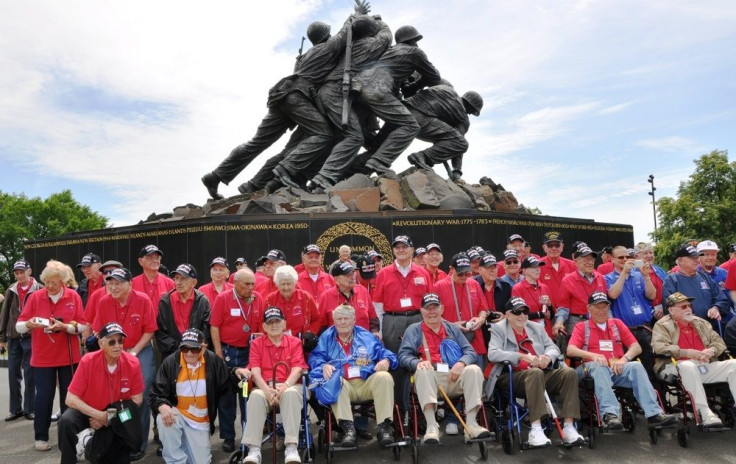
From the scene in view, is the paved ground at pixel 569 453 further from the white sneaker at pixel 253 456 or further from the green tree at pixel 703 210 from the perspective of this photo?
the green tree at pixel 703 210

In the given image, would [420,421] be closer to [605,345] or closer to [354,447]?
[354,447]

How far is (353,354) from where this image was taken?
587cm

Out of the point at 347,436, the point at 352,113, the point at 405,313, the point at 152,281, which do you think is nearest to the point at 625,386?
the point at 405,313

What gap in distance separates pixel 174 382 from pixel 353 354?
170 centimetres

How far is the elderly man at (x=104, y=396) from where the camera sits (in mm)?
5039

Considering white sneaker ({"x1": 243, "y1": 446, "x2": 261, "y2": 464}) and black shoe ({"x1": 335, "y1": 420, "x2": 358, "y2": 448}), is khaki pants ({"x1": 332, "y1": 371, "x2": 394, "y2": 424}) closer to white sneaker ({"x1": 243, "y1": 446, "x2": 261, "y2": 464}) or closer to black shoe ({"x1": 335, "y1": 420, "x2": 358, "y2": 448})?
black shoe ({"x1": 335, "y1": 420, "x2": 358, "y2": 448})

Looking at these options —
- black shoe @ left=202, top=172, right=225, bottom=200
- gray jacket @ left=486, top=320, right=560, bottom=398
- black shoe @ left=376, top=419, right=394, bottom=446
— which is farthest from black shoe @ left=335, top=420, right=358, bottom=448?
black shoe @ left=202, top=172, right=225, bottom=200

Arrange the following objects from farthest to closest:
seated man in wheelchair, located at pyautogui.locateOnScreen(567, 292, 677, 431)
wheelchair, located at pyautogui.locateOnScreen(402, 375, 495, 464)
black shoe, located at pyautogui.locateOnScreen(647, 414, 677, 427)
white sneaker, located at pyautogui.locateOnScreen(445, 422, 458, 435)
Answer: white sneaker, located at pyautogui.locateOnScreen(445, 422, 458, 435) → seated man in wheelchair, located at pyautogui.locateOnScreen(567, 292, 677, 431) → black shoe, located at pyautogui.locateOnScreen(647, 414, 677, 427) → wheelchair, located at pyautogui.locateOnScreen(402, 375, 495, 464)

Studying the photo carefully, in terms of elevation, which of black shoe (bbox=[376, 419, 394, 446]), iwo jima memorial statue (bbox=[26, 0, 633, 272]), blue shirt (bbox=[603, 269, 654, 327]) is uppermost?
iwo jima memorial statue (bbox=[26, 0, 633, 272])

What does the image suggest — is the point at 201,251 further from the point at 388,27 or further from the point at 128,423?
the point at 388,27

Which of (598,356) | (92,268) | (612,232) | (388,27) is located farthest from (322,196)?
(598,356)

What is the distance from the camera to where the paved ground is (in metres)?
5.48

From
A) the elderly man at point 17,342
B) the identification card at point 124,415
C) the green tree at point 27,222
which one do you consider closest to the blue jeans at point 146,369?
the identification card at point 124,415

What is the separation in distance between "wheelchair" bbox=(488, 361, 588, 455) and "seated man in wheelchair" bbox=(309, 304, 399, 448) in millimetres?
1101
